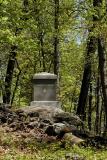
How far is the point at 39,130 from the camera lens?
13.6 m

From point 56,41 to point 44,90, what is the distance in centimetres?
678

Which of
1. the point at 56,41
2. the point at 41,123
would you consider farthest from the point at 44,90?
the point at 56,41

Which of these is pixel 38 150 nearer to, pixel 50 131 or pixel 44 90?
pixel 50 131

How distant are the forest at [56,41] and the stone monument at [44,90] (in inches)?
45.3

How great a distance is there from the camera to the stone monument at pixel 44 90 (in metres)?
18.1

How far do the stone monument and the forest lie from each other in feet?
3.78

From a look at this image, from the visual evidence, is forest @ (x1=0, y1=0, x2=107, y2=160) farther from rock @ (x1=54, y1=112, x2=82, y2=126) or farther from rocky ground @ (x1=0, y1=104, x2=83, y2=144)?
rocky ground @ (x1=0, y1=104, x2=83, y2=144)

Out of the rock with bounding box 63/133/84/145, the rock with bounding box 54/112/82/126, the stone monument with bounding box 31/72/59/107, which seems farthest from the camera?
the stone monument with bounding box 31/72/59/107

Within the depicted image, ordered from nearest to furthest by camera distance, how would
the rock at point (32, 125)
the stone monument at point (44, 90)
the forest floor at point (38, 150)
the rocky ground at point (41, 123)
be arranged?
1. the forest floor at point (38, 150)
2. the rocky ground at point (41, 123)
3. the rock at point (32, 125)
4. the stone monument at point (44, 90)

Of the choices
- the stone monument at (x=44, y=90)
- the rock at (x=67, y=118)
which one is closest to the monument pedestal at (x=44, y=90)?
the stone monument at (x=44, y=90)

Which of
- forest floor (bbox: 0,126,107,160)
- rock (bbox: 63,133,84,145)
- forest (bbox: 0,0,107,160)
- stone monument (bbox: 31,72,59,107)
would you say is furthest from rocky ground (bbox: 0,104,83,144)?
stone monument (bbox: 31,72,59,107)

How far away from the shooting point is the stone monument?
18.1m

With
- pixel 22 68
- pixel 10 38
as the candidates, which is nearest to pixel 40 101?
pixel 10 38

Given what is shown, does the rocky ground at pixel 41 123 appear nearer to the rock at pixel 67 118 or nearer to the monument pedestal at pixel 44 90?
the rock at pixel 67 118
